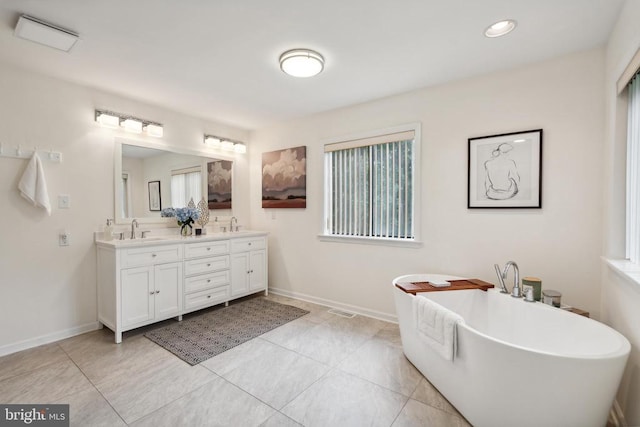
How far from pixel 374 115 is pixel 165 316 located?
10.4 ft

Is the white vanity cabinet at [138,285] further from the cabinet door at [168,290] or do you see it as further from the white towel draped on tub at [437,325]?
the white towel draped on tub at [437,325]

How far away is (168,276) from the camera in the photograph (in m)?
3.07

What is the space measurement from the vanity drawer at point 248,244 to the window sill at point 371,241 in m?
0.86

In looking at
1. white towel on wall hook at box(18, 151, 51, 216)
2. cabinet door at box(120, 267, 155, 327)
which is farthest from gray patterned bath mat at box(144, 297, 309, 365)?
white towel on wall hook at box(18, 151, 51, 216)

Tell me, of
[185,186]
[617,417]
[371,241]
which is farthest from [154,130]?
[617,417]

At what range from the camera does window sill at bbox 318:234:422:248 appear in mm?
3066

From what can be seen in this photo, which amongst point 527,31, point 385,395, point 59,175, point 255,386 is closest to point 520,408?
point 385,395

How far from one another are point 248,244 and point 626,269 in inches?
138

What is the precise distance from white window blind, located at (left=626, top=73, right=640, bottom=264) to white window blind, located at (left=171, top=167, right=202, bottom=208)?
4172mm

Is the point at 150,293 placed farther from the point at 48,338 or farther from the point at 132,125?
the point at 132,125

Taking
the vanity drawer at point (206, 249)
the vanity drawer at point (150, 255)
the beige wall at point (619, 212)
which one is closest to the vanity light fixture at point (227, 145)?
the vanity drawer at point (206, 249)

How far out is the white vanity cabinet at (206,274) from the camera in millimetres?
3254

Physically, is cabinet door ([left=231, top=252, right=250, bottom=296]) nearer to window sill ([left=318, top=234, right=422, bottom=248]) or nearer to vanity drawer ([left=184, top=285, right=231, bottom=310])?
vanity drawer ([left=184, top=285, right=231, bottom=310])

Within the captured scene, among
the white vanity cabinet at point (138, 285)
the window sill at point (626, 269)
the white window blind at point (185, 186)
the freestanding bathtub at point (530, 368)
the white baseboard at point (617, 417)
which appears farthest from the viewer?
the white window blind at point (185, 186)
